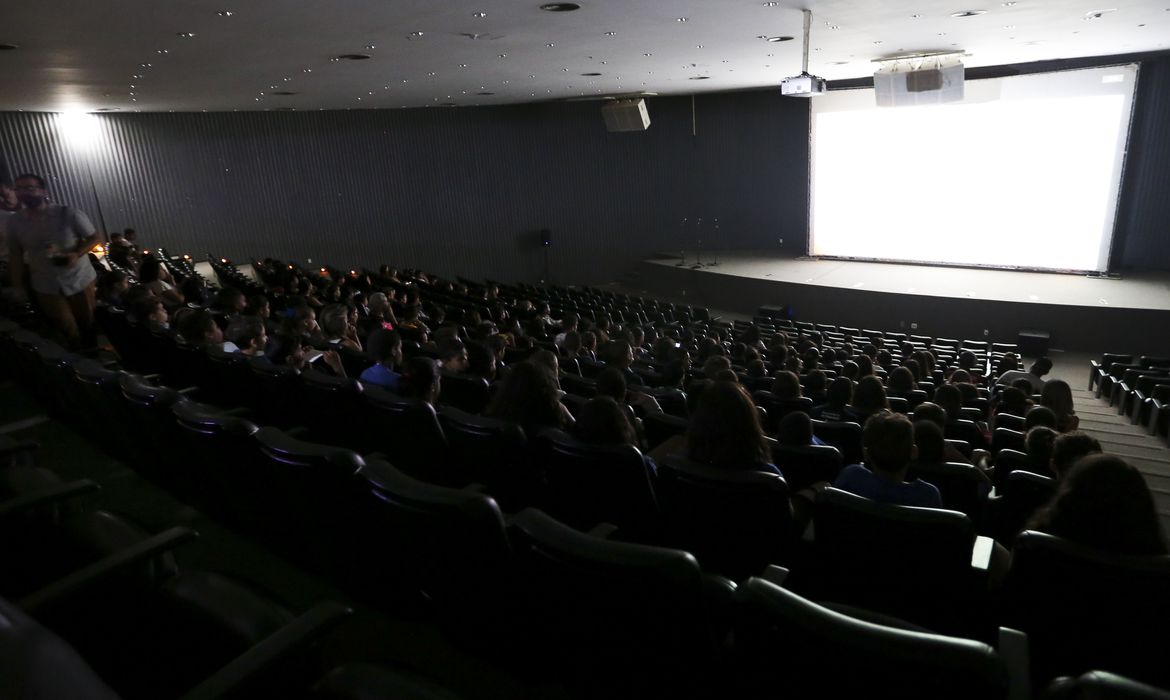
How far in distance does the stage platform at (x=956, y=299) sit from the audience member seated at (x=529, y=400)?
1244cm

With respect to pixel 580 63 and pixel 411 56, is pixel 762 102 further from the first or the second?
pixel 411 56

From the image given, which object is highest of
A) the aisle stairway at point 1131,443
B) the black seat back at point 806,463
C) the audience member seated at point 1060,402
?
the black seat back at point 806,463

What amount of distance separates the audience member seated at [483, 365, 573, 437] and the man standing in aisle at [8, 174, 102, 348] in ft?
15.1

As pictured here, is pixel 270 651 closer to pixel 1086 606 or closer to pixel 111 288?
pixel 1086 606

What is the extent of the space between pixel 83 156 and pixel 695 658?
17.3 meters

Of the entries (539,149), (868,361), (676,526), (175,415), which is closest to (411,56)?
(868,361)

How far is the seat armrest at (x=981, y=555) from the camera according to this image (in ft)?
7.50

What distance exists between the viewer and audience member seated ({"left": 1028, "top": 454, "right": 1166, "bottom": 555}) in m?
2.10

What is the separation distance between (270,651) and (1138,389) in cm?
1015

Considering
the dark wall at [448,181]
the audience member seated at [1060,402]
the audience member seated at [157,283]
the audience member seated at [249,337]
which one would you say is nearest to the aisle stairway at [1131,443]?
the audience member seated at [1060,402]

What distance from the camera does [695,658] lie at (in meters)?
1.64

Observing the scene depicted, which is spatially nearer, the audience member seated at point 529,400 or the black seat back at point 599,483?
the black seat back at point 599,483

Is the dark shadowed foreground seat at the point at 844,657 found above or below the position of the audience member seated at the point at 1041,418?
above

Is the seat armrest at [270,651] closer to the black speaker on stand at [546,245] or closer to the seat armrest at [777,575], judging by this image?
the seat armrest at [777,575]
